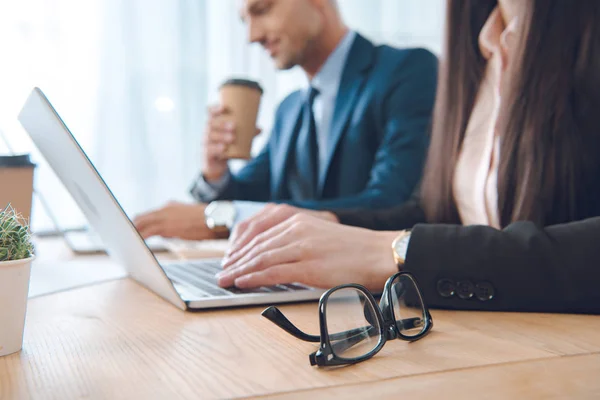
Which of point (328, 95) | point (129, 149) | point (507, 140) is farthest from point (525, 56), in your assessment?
point (129, 149)

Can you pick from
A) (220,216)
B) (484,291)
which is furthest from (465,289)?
(220,216)

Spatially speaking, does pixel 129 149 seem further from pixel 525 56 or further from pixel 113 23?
pixel 525 56

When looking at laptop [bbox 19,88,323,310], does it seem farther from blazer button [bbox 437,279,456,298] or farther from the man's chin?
the man's chin

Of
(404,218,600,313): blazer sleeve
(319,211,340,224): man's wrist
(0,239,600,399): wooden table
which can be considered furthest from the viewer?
(319,211,340,224): man's wrist

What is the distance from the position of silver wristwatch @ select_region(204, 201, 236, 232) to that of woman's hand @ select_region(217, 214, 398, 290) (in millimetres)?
653

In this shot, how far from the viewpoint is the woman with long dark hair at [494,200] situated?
0.66m

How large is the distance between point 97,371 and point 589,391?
0.34 metres

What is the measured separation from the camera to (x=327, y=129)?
67.8 inches

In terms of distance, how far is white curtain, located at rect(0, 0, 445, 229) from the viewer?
2350 millimetres

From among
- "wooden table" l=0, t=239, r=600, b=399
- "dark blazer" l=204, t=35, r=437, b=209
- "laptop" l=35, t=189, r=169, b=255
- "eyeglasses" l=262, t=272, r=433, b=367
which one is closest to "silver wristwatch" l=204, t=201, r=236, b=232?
"laptop" l=35, t=189, r=169, b=255

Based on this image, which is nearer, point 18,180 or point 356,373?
point 356,373

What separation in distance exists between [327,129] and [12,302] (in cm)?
132

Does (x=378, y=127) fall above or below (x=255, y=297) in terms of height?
above

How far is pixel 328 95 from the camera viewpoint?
69.6 inches
